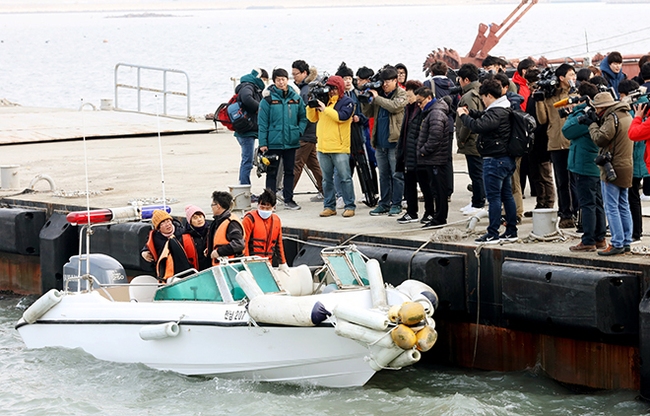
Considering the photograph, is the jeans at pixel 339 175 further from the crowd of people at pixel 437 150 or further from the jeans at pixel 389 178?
the jeans at pixel 389 178

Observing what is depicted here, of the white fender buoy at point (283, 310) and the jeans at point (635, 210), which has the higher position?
the jeans at point (635, 210)

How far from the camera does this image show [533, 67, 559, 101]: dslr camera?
12.0 meters

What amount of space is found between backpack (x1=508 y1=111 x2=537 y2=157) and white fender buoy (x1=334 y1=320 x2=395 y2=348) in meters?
2.72

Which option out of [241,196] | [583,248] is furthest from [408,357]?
[241,196]

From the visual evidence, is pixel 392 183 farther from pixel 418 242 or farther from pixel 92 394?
pixel 92 394

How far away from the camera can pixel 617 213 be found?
33.5 feet

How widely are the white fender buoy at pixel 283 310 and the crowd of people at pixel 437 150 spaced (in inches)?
41.3

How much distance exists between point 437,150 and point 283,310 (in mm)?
3133

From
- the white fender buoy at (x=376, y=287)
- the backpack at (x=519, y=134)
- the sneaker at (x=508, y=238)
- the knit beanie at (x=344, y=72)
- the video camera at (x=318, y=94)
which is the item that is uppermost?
the knit beanie at (x=344, y=72)

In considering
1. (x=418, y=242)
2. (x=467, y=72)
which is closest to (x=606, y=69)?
(x=467, y=72)

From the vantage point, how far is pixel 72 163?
64.0ft

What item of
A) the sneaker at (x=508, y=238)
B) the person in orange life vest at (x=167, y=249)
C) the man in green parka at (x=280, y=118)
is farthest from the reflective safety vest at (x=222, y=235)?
the man in green parka at (x=280, y=118)

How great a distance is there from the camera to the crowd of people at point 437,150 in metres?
10.4

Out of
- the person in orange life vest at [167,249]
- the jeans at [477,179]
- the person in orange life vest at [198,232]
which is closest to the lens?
the person in orange life vest at [167,249]
